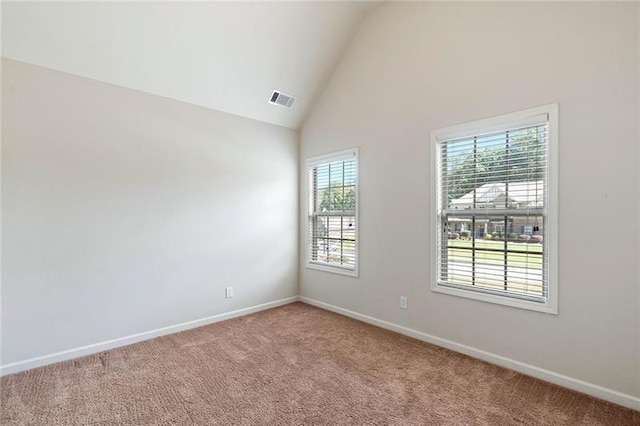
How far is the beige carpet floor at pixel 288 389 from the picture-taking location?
1932 millimetres

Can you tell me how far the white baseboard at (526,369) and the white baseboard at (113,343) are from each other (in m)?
1.57

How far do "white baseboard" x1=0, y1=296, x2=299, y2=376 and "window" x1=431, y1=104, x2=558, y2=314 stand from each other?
2343mm

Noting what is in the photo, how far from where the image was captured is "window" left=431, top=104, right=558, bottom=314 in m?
2.36

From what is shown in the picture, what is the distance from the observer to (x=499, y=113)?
2551 millimetres

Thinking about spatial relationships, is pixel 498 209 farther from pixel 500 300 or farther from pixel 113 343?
pixel 113 343

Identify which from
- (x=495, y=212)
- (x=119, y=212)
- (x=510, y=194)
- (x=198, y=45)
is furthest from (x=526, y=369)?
(x=198, y=45)

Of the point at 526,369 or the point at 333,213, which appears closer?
the point at 526,369

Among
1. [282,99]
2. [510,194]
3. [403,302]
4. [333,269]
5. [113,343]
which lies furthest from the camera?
[333,269]

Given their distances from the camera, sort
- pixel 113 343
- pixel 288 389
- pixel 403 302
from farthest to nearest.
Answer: pixel 403 302 → pixel 113 343 → pixel 288 389

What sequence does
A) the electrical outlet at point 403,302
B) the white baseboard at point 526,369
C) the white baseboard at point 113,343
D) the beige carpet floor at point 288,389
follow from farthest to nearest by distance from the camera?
the electrical outlet at point 403,302
the white baseboard at point 113,343
the white baseboard at point 526,369
the beige carpet floor at point 288,389

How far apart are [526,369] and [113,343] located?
3597 millimetres

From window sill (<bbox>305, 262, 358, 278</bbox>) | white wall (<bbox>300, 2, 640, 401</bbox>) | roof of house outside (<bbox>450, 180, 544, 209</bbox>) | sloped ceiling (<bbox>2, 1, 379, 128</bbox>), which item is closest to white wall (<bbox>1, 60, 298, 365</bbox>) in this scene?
sloped ceiling (<bbox>2, 1, 379, 128</bbox>)

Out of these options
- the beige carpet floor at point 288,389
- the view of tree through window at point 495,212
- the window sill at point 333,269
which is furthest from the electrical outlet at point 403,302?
the window sill at point 333,269

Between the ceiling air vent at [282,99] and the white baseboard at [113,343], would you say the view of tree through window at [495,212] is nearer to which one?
the ceiling air vent at [282,99]
